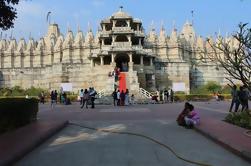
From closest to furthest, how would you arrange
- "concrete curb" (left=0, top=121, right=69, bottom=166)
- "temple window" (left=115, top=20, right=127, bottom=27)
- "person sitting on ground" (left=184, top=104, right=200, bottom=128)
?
"concrete curb" (left=0, top=121, right=69, bottom=166) < "person sitting on ground" (left=184, top=104, right=200, bottom=128) < "temple window" (left=115, top=20, right=127, bottom=27)

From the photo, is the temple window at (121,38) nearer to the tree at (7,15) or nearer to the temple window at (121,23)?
the temple window at (121,23)

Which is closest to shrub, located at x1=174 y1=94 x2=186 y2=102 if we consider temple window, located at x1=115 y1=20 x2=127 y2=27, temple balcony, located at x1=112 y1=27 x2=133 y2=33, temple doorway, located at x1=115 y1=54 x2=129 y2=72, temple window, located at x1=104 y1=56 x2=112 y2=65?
temple doorway, located at x1=115 y1=54 x2=129 y2=72

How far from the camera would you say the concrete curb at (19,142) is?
10045mm

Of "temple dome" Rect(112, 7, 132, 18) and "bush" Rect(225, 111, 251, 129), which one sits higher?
"temple dome" Rect(112, 7, 132, 18)

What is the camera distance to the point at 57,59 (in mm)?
74812

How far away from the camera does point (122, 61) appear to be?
62406 mm

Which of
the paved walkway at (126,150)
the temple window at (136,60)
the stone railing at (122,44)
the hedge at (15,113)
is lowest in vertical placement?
the paved walkway at (126,150)

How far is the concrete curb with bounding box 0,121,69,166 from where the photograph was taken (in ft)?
33.0

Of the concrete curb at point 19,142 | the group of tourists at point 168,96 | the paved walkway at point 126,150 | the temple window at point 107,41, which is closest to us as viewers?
the concrete curb at point 19,142

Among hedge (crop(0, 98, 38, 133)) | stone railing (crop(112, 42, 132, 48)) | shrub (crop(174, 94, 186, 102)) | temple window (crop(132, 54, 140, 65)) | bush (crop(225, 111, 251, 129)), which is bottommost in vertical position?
bush (crop(225, 111, 251, 129))

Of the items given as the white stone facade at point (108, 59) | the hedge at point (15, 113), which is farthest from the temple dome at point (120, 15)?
the hedge at point (15, 113)

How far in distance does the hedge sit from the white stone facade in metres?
33.4

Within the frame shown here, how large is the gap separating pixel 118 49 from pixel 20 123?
42007mm

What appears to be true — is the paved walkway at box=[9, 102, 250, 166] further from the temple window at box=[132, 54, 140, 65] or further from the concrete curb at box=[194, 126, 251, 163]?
the temple window at box=[132, 54, 140, 65]
